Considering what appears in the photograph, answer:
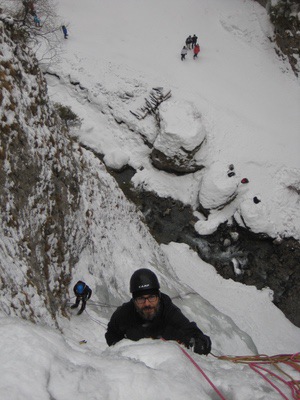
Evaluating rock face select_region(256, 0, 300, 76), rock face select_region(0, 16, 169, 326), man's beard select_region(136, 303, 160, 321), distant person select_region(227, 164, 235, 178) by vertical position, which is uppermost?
rock face select_region(256, 0, 300, 76)

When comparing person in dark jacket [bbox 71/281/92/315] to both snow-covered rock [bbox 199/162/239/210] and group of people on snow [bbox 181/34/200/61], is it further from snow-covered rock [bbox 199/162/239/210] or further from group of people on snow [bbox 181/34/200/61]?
group of people on snow [bbox 181/34/200/61]

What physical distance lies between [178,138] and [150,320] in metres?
16.1

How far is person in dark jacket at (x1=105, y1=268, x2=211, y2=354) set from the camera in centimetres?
356

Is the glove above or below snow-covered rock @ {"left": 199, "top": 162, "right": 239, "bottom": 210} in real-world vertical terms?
above

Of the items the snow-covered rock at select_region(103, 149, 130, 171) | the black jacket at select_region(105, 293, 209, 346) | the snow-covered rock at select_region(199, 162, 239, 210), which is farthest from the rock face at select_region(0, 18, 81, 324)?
the snow-covered rock at select_region(199, 162, 239, 210)

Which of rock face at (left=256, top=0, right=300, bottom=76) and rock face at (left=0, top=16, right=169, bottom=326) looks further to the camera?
rock face at (left=256, top=0, right=300, bottom=76)

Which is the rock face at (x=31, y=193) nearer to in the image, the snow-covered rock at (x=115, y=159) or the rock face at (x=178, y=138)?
the snow-covered rock at (x=115, y=159)

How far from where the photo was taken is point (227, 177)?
741 inches

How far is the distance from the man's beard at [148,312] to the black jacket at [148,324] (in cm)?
7

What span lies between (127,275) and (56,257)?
2822 mm

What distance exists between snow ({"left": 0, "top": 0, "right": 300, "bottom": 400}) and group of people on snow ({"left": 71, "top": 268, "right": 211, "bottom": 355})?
230 centimetres

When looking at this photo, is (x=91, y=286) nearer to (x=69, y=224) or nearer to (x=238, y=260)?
(x=69, y=224)

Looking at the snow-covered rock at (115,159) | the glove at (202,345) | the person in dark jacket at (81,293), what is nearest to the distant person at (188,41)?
the snow-covered rock at (115,159)

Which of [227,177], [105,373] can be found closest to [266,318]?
[227,177]
